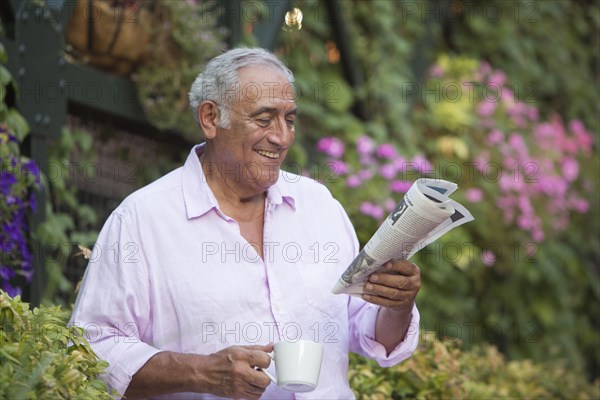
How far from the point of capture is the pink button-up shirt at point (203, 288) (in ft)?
9.09

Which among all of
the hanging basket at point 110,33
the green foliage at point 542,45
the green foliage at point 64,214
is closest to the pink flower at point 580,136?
the green foliage at point 542,45

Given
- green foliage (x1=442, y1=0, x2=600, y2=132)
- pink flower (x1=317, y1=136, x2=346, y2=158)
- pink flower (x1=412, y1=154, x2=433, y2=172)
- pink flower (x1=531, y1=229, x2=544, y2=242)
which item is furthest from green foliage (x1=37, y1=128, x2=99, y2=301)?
green foliage (x1=442, y1=0, x2=600, y2=132)

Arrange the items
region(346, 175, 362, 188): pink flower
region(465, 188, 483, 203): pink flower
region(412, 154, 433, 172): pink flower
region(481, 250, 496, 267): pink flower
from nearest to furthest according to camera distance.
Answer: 1. region(346, 175, 362, 188): pink flower
2. region(412, 154, 433, 172): pink flower
3. region(481, 250, 496, 267): pink flower
4. region(465, 188, 483, 203): pink flower

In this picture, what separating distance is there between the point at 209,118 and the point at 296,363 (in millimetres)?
856

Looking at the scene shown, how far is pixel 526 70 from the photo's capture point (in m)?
7.60

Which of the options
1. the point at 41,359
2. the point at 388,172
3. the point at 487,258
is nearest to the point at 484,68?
the point at 487,258

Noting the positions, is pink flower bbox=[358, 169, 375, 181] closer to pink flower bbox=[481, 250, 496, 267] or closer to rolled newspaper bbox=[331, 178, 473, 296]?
pink flower bbox=[481, 250, 496, 267]

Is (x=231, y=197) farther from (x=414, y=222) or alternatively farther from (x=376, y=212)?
(x=376, y=212)

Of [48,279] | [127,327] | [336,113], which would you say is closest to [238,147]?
[127,327]

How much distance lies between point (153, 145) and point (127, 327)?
2285 mm

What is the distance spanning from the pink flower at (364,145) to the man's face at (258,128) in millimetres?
2641

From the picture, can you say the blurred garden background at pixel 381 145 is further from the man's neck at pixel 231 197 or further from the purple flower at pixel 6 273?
the man's neck at pixel 231 197

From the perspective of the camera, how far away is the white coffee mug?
2.54 metres

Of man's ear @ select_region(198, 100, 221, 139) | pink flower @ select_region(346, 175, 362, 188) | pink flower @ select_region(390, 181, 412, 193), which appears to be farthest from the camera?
pink flower @ select_region(390, 181, 412, 193)
